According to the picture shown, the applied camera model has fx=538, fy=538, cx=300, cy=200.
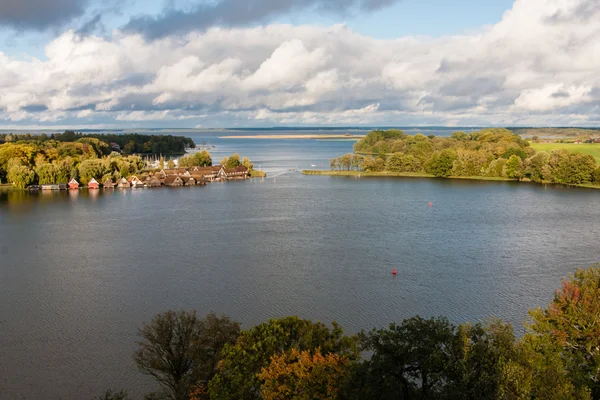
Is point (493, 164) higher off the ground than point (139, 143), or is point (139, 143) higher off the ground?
point (139, 143)

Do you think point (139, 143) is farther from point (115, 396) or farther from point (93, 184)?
point (115, 396)

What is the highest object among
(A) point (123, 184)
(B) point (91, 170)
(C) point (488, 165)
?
(B) point (91, 170)

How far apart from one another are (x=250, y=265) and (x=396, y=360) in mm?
13921

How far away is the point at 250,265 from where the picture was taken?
893 inches

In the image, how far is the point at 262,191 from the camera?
47.2 m

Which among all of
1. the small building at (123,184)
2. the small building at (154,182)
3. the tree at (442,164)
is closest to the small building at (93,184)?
the small building at (123,184)

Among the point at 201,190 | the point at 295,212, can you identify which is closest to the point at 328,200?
the point at 295,212

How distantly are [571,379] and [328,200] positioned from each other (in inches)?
1244

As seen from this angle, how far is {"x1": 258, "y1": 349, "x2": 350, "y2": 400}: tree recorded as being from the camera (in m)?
9.48

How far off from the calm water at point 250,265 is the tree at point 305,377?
4.89 m

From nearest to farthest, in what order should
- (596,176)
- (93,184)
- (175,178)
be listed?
(596,176)
(93,184)
(175,178)

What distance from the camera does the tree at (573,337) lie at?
33.8 ft

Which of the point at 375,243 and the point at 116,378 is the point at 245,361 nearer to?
the point at 116,378

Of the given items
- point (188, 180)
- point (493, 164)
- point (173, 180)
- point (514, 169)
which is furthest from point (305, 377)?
point (493, 164)
